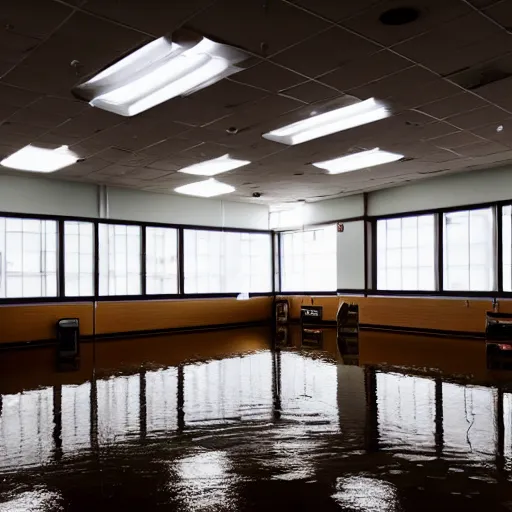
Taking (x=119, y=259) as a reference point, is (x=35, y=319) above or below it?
below

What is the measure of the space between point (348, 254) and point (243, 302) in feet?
8.91

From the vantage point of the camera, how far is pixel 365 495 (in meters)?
2.70

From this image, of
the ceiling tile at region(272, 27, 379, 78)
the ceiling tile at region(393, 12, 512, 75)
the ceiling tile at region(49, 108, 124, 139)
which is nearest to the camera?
the ceiling tile at region(393, 12, 512, 75)

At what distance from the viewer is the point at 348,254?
11.2 metres

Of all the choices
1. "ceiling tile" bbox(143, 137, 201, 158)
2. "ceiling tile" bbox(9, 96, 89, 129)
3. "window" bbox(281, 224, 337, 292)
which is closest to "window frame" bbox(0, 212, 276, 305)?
"window" bbox(281, 224, 337, 292)

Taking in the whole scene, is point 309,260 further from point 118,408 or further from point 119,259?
point 118,408

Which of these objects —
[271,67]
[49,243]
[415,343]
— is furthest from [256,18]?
[49,243]

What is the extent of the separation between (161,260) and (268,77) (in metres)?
6.81

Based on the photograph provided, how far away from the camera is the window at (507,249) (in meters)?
8.70

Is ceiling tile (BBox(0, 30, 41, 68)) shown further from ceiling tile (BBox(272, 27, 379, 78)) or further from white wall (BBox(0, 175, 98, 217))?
white wall (BBox(0, 175, 98, 217))

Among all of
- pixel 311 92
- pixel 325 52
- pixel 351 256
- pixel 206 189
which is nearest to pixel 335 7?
pixel 325 52

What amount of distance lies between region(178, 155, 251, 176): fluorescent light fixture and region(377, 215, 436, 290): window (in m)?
4.07

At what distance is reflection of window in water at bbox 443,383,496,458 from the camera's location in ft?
11.2

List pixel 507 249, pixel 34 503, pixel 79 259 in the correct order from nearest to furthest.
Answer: pixel 34 503 → pixel 507 249 → pixel 79 259
